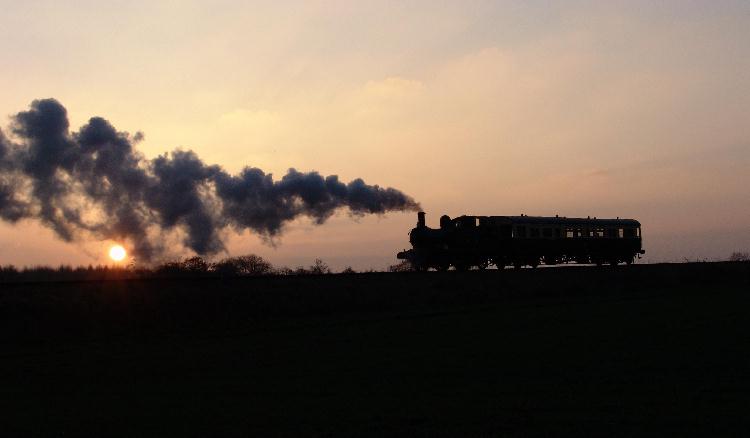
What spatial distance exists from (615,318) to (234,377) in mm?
13427

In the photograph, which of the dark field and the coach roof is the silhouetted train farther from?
the dark field

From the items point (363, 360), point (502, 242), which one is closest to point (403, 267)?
point (502, 242)

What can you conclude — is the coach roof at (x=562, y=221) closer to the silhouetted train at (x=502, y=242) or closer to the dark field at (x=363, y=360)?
the silhouetted train at (x=502, y=242)

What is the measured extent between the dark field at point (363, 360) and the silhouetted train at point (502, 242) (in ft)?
25.8

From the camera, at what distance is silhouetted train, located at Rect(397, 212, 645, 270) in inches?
1708

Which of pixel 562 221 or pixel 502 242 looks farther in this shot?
pixel 562 221

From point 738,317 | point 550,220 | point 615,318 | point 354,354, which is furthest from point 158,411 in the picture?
point 550,220

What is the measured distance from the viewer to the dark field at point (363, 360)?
11406 mm

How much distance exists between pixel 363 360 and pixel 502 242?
2748 centimetres

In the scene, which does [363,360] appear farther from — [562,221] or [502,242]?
[562,221]

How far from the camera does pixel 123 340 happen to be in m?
22.9

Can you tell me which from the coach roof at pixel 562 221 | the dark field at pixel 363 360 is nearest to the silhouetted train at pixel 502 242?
the coach roof at pixel 562 221

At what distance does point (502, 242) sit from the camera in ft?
145

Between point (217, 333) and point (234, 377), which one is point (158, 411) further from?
point (217, 333)
